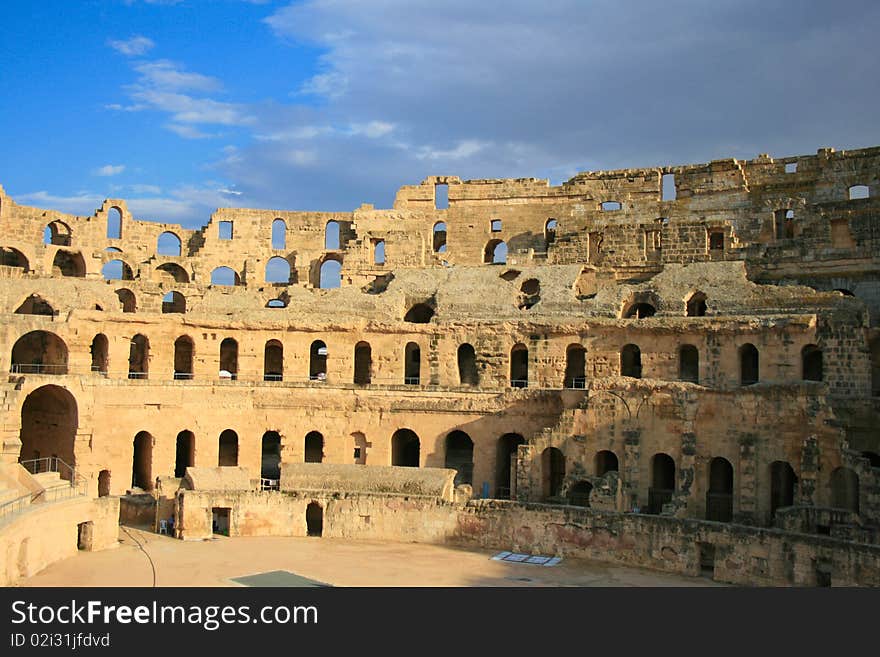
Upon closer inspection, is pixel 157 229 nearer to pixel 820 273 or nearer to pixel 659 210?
pixel 659 210

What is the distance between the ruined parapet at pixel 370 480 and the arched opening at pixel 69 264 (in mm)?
19327

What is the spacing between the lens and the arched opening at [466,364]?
3538 centimetres

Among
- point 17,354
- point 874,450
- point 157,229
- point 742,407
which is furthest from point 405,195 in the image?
point 874,450

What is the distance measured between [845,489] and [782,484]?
2.09 m

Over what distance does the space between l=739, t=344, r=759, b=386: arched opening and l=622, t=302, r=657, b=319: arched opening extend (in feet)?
14.4

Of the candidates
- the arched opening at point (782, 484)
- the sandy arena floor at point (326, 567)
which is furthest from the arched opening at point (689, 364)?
the sandy arena floor at point (326, 567)

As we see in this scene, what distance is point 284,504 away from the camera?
27.5 m

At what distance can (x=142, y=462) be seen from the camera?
107 feet

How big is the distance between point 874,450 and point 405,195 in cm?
2603

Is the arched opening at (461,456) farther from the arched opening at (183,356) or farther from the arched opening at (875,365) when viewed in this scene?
the arched opening at (875,365)

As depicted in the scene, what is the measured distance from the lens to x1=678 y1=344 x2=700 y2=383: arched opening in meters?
31.7

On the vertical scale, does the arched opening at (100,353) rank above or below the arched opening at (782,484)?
above

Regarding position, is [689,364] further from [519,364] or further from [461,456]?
[461,456]

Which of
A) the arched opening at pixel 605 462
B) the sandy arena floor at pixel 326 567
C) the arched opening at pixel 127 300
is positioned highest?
the arched opening at pixel 127 300
